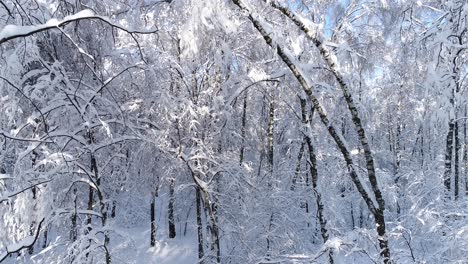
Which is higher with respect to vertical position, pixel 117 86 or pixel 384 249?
pixel 117 86

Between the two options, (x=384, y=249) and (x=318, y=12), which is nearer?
(x=384, y=249)

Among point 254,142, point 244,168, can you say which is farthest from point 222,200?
point 254,142

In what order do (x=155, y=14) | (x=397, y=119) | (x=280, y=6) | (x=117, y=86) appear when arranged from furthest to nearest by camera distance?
(x=397, y=119) → (x=117, y=86) → (x=155, y=14) → (x=280, y=6)

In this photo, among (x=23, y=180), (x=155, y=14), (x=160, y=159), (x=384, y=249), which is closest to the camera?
(x=384, y=249)

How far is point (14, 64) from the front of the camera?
5324mm

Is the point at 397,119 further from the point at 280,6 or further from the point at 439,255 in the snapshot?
the point at 280,6

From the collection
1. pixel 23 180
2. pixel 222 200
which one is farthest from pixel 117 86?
pixel 222 200

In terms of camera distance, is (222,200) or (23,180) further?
(222,200)

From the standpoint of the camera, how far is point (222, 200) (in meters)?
12.6

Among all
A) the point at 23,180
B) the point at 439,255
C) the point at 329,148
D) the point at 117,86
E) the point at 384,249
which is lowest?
the point at 439,255

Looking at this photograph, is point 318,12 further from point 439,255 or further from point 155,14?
point 439,255

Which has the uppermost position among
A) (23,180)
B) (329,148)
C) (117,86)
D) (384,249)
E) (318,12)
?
(318,12)

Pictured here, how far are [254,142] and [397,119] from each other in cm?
1112

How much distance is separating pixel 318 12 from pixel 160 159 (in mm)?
5877
